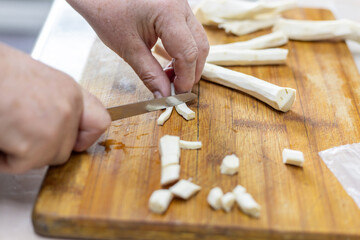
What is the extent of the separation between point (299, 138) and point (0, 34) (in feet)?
10.5

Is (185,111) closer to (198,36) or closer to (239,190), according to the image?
(198,36)

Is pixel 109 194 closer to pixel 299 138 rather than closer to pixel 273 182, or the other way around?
pixel 273 182

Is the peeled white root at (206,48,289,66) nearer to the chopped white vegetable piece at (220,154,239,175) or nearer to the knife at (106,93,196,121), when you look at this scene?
the knife at (106,93,196,121)

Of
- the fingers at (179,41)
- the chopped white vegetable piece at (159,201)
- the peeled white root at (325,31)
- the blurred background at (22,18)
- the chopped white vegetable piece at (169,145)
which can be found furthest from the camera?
the blurred background at (22,18)

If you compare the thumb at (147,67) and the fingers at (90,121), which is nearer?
the fingers at (90,121)

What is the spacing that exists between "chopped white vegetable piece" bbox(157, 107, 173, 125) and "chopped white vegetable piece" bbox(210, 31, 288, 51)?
2.06 feet

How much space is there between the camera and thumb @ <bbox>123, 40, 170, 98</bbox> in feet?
6.43

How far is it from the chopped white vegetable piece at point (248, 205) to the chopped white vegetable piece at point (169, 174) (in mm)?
245

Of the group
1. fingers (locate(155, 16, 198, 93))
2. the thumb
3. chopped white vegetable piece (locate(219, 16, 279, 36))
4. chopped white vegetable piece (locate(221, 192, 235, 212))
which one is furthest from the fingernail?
chopped white vegetable piece (locate(219, 16, 279, 36))

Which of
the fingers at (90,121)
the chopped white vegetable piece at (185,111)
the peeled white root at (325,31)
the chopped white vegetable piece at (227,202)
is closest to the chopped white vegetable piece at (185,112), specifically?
the chopped white vegetable piece at (185,111)

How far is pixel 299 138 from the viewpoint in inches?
73.9

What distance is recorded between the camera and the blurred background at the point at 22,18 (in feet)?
12.9

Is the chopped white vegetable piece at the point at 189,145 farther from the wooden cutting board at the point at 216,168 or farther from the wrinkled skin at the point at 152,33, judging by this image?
the wrinkled skin at the point at 152,33

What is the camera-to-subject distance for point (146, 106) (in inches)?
74.7
